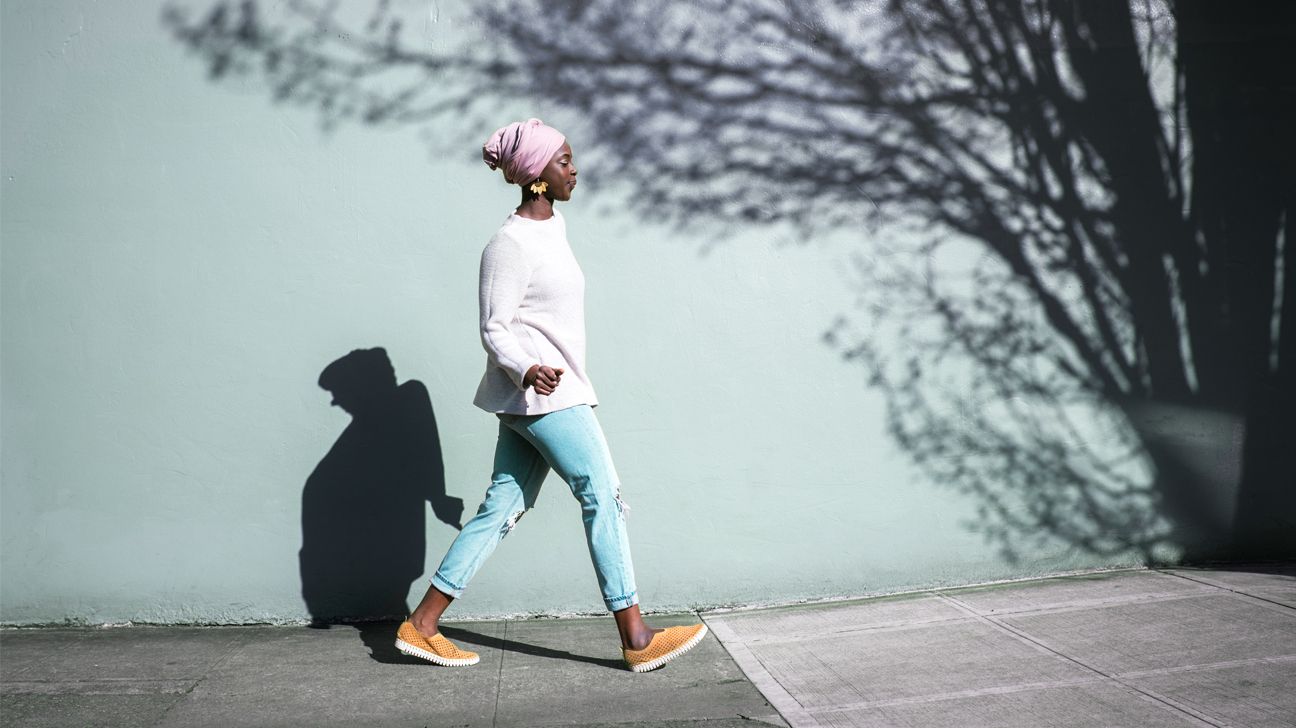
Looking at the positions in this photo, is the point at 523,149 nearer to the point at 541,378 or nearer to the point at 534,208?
the point at 534,208

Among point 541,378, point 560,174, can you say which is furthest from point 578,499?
point 560,174

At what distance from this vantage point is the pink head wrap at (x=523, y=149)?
4.05 metres

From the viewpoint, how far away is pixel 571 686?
156 inches

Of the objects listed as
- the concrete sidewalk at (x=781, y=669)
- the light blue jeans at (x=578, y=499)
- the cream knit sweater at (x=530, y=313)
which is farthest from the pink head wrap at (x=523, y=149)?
the concrete sidewalk at (x=781, y=669)

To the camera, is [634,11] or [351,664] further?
[634,11]

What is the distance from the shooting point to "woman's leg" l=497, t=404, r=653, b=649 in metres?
4.02

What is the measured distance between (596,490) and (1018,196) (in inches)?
91.3

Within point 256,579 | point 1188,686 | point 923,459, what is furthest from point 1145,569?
point 256,579

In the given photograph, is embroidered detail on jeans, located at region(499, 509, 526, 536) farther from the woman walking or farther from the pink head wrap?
the pink head wrap

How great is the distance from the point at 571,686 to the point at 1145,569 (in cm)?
271

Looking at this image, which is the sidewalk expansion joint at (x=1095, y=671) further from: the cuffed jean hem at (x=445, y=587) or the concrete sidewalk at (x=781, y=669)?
the cuffed jean hem at (x=445, y=587)

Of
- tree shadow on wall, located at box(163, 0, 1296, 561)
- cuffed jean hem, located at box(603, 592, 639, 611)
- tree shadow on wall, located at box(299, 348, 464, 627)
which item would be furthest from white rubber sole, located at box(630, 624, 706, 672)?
tree shadow on wall, located at box(163, 0, 1296, 561)

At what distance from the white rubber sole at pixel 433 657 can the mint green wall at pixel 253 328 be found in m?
0.68

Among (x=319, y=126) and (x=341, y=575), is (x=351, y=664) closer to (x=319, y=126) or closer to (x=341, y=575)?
(x=341, y=575)
